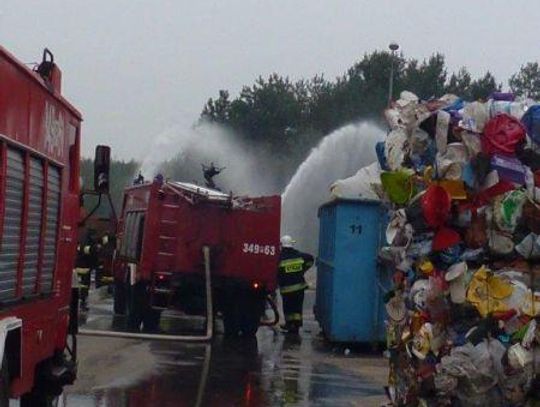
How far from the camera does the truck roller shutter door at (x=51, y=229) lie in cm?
883

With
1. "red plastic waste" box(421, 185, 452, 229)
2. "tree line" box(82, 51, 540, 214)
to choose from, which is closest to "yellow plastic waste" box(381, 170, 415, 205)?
"red plastic waste" box(421, 185, 452, 229)

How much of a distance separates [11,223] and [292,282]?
13.4 meters

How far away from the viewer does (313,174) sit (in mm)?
34906

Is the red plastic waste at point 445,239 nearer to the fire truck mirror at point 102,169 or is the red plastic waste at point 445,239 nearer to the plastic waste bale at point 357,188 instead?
the fire truck mirror at point 102,169

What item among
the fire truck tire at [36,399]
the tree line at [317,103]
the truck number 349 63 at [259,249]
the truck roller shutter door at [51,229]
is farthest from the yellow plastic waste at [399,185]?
the tree line at [317,103]

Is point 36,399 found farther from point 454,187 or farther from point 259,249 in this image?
point 259,249

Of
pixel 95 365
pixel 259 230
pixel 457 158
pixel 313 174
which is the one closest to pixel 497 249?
pixel 457 158

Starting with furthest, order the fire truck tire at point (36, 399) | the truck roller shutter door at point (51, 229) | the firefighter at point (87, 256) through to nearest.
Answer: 1. the firefighter at point (87, 256)
2. the fire truck tire at point (36, 399)
3. the truck roller shutter door at point (51, 229)

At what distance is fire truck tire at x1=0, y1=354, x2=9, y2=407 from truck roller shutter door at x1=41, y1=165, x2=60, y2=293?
109 centimetres

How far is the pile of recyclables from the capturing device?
28.4 feet

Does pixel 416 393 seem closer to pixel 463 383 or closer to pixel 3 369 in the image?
pixel 463 383

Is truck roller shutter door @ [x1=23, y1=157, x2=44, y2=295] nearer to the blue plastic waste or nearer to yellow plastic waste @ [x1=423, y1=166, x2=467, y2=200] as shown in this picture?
yellow plastic waste @ [x1=423, y1=166, x2=467, y2=200]

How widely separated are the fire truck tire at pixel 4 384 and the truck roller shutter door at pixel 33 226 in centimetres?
55

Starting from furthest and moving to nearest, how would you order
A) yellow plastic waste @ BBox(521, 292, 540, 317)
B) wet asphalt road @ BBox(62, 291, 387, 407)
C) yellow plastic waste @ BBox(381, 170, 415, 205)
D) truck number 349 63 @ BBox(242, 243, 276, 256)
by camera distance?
truck number 349 63 @ BBox(242, 243, 276, 256)
wet asphalt road @ BBox(62, 291, 387, 407)
yellow plastic waste @ BBox(381, 170, 415, 205)
yellow plastic waste @ BBox(521, 292, 540, 317)
